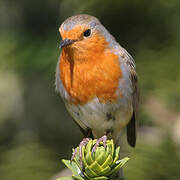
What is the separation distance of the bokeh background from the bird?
0.62 ft

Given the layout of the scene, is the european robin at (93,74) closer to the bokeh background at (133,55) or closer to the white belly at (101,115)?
the white belly at (101,115)

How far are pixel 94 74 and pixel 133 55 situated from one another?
50 centimetres

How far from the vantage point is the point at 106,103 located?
4.26 metres

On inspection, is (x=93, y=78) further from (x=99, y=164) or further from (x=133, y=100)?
(x=99, y=164)

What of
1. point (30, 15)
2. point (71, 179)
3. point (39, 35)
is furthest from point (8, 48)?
point (71, 179)

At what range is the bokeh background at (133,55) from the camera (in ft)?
12.6

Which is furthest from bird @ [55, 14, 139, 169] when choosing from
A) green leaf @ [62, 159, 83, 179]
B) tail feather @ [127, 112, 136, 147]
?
green leaf @ [62, 159, 83, 179]

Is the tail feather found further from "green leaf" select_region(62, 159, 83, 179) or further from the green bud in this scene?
the green bud

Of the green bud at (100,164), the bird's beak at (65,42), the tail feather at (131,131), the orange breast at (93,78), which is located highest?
the bird's beak at (65,42)

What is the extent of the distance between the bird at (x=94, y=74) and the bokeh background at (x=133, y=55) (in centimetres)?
19

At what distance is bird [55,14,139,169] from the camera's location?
A: 4.16m

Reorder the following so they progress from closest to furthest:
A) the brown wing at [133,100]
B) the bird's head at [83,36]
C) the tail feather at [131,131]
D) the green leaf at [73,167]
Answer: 1. the green leaf at [73,167]
2. the bird's head at [83,36]
3. the brown wing at [133,100]
4. the tail feather at [131,131]

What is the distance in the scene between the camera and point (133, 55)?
441 centimetres

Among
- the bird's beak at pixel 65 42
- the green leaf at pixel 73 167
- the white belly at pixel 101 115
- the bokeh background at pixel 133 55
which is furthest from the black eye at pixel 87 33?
the green leaf at pixel 73 167
